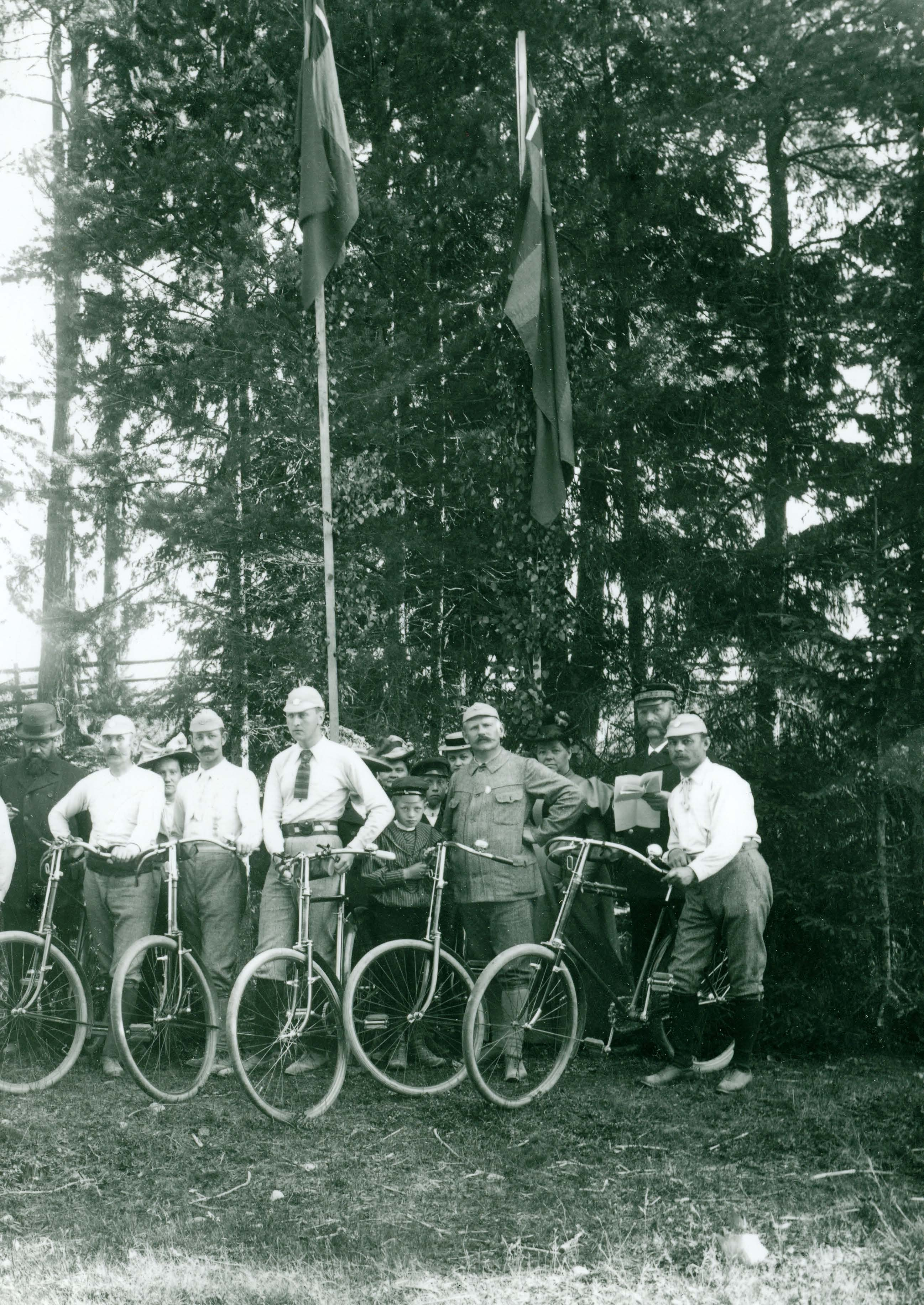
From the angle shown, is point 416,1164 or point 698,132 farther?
point 698,132

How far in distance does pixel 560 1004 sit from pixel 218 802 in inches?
83.5

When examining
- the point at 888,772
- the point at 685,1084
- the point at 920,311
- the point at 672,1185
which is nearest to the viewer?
the point at 672,1185

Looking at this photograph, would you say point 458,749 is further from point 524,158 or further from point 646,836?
point 524,158

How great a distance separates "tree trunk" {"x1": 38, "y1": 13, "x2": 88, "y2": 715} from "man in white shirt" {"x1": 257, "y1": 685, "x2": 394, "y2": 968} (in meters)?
8.35

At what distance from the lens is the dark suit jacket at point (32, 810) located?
770cm

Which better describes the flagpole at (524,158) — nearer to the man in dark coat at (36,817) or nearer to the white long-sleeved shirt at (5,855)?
the man in dark coat at (36,817)

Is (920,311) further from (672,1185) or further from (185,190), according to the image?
(185,190)

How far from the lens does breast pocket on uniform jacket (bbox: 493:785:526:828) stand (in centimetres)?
679

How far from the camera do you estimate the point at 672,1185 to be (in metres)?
4.86

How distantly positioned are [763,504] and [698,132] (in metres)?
3.49

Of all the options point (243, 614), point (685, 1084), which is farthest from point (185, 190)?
point (685, 1084)

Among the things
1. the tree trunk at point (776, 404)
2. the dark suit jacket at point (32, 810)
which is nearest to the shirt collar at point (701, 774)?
the dark suit jacket at point (32, 810)

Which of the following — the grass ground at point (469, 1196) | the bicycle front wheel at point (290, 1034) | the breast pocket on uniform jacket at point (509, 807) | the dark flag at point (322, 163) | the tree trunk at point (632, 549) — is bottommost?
the grass ground at point (469, 1196)

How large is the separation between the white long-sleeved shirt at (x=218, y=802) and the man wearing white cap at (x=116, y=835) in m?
0.17
